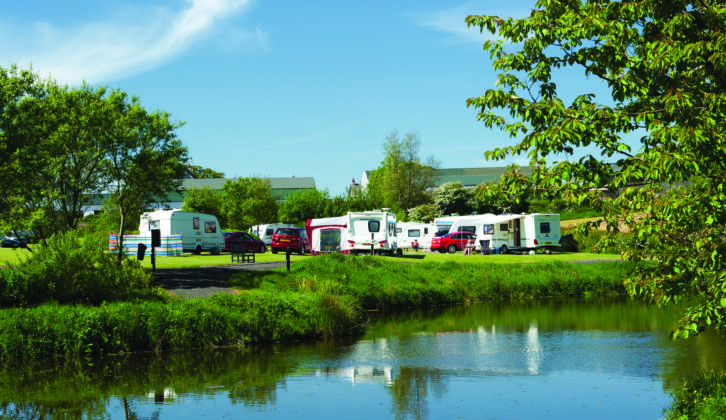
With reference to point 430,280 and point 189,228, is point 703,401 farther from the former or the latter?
point 189,228

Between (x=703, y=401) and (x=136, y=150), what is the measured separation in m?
26.9

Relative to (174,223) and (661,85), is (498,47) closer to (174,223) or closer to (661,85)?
(661,85)

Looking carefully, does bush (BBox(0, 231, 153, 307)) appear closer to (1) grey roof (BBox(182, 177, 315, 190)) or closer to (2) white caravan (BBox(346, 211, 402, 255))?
(2) white caravan (BBox(346, 211, 402, 255))

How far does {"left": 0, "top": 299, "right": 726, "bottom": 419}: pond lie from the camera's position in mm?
11547

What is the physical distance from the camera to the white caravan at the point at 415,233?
177 ft

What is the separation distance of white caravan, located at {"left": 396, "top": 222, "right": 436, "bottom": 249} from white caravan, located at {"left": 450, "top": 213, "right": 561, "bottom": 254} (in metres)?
6.67

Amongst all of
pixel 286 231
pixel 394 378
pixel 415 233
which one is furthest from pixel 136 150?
pixel 415 233

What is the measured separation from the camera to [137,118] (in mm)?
31734

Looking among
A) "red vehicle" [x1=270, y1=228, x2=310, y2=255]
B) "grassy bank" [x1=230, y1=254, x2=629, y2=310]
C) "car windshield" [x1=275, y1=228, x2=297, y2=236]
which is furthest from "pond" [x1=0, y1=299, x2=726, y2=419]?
"car windshield" [x1=275, y1=228, x2=297, y2=236]

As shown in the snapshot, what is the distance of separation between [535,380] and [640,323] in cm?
931

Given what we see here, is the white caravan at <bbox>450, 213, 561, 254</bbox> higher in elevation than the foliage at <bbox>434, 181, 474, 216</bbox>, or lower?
lower

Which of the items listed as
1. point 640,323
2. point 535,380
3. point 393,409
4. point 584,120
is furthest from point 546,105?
point 640,323

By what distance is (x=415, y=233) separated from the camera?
2146 inches

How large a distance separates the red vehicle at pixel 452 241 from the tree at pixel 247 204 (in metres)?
22.6
